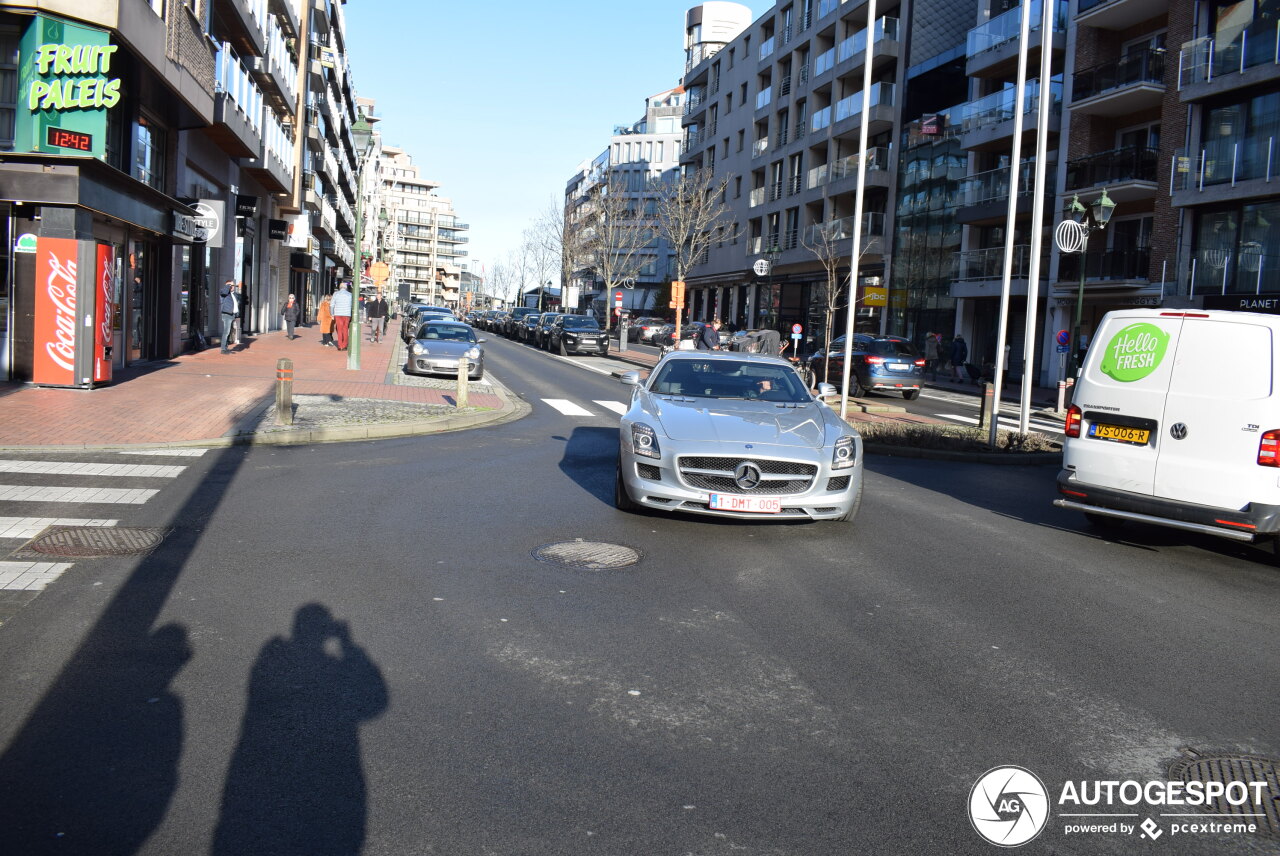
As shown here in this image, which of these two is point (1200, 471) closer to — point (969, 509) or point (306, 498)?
point (969, 509)

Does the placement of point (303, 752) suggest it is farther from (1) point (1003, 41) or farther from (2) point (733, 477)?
(1) point (1003, 41)

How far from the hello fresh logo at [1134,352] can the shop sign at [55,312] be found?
553 inches

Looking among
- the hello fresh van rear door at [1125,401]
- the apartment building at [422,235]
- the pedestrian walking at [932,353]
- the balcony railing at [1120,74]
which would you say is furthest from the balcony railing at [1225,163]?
the apartment building at [422,235]

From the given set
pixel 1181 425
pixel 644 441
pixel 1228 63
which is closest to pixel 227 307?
pixel 644 441

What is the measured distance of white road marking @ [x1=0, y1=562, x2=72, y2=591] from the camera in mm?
5844

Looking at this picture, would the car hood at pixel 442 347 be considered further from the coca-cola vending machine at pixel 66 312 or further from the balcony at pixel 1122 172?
the balcony at pixel 1122 172

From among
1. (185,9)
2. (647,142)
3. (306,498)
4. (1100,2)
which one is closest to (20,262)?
(185,9)

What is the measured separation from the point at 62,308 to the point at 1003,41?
1268 inches

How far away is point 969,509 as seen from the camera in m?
10.1

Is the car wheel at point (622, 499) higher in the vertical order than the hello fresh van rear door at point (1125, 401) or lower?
lower

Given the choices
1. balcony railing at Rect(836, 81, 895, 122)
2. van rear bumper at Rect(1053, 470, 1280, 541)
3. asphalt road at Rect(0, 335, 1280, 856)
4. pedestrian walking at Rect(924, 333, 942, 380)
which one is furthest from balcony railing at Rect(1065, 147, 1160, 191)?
asphalt road at Rect(0, 335, 1280, 856)

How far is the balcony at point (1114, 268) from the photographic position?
30547 mm

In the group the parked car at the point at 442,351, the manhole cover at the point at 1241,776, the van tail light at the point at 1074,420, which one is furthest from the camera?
the parked car at the point at 442,351

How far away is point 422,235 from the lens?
574 ft
